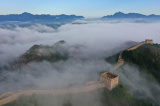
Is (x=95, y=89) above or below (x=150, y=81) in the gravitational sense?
above

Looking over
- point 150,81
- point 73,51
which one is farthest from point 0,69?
point 150,81

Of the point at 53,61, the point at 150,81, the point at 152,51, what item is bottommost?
the point at 53,61

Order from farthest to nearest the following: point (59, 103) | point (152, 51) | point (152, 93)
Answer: point (152, 51) < point (152, 93) < point (59, 103)

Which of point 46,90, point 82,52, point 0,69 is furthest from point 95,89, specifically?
point 0,69

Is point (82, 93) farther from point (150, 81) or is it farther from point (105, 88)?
point (150, 81)

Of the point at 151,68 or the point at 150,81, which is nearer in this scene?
the point at 150,81

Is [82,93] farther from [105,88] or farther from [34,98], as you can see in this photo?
[34,98]

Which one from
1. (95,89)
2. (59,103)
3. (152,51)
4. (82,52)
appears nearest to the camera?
(59,103)

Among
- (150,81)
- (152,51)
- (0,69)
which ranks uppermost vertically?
(152,51)

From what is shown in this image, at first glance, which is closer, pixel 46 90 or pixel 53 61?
pixel 46 90
